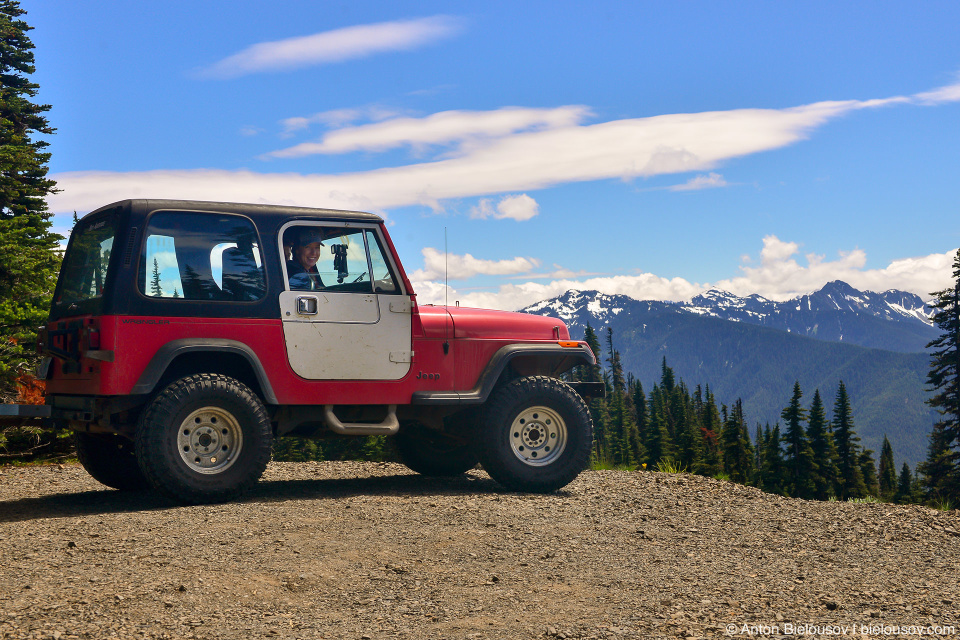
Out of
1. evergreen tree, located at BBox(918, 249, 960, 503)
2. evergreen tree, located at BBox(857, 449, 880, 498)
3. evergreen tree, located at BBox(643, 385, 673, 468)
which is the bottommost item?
evergreen tree, located at BBox(857, 449, 880, 498)

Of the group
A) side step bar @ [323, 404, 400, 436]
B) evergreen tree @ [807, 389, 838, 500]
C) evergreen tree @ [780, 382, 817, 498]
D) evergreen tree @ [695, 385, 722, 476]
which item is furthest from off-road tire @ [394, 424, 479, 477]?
evergreen tree @ [695, 385, 722, 476]

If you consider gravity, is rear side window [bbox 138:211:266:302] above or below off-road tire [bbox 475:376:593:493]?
above

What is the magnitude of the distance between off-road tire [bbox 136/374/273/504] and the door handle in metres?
0.94

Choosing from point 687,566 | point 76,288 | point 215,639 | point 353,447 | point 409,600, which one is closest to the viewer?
point 215,639

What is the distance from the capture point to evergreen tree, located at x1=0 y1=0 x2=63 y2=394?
49.8 feet

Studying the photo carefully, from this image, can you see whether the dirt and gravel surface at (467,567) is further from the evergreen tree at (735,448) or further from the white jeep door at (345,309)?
the evergreen tree at (735,448)

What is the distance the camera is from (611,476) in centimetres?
1101

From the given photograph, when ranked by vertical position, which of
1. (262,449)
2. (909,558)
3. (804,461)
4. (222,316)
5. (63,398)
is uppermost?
(222,316)

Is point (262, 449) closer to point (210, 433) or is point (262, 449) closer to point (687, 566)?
point (210, 433)

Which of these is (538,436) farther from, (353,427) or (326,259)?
(326,259)

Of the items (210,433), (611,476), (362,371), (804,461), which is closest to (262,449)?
(210,433)

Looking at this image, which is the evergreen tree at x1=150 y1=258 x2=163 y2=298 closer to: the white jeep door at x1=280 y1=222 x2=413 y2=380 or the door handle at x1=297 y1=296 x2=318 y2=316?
the white jeep door at x1=280 y1=222 x2=413 y2=380

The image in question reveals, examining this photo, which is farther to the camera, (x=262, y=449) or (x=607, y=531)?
(x=262, y=449)

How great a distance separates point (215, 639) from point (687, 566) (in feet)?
10.8
